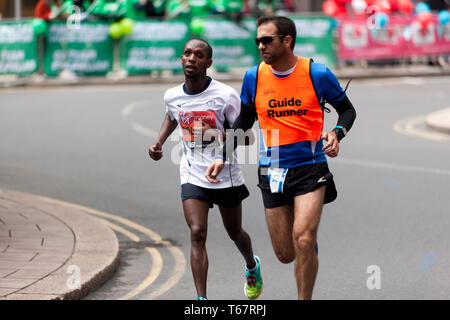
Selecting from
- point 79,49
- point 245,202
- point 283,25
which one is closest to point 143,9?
point 79,49

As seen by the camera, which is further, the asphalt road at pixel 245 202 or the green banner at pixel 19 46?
the green banner at pixel 19 46

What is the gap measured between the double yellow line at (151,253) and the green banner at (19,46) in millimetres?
14030

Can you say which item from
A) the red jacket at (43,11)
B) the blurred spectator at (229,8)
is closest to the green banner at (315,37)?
the blurred spectator at (229,8)

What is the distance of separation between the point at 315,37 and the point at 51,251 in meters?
19.5

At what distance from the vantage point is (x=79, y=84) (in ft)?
79.6

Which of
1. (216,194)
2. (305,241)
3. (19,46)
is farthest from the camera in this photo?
(19,46)

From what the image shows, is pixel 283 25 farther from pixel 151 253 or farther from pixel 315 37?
pixel 315 37

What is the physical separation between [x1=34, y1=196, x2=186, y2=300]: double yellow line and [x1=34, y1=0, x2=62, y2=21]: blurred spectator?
1427 centimetres

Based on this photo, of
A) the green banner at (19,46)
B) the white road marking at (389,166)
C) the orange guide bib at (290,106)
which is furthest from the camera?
the green banner at (19,46)

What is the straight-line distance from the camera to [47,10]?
24062 millimetres

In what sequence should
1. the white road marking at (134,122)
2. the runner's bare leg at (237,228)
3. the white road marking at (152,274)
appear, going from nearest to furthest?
the runner's bare leg at (237,228) < the white road marking at (152,274) < the white road marking at (134,122)

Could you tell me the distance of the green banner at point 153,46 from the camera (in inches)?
984

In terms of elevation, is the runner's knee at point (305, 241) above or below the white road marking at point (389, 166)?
above

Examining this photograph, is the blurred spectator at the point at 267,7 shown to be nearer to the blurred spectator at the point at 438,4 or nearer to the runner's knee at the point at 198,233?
the blurred spectator at the point at 438,4
